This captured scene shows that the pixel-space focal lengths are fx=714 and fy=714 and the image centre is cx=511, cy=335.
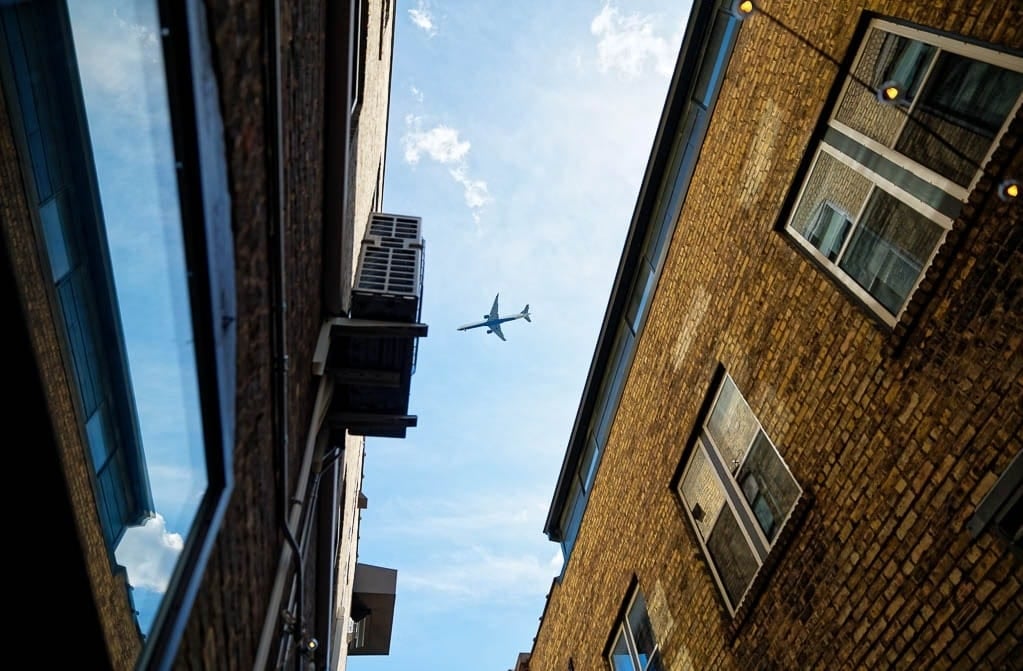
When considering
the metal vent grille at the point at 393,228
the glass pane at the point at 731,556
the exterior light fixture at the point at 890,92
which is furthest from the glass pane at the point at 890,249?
the metal vent grille at the point at 393,228

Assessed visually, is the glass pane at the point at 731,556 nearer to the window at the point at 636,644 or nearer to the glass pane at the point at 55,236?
the window at the point at 636,644

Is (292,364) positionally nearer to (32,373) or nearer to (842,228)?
(32,373)

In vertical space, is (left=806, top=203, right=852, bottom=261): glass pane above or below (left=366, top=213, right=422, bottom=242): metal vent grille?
below

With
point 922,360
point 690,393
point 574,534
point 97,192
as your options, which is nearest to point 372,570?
point 574,534

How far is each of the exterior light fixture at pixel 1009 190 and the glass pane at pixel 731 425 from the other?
10.8ft

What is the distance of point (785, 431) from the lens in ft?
21.7

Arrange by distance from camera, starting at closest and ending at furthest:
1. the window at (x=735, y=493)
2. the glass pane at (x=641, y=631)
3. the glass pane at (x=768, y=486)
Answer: the glass pane at (x=768, y=486) < the window at (x=735, y=493) < the glass pane at (x=641, y=631)

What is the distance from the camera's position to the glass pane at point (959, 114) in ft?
16.1

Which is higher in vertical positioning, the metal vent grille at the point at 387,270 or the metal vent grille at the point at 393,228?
the metal vent grille at the point at 393,228

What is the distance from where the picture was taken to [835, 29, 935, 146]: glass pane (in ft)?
19.1

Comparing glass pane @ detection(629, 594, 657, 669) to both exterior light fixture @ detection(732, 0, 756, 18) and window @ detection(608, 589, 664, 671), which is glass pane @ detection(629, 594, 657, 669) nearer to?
window @ detection(608, 589, 664, 671)

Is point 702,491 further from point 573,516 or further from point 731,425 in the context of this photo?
point 573,516

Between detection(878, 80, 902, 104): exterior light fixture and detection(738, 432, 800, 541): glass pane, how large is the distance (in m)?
3.23

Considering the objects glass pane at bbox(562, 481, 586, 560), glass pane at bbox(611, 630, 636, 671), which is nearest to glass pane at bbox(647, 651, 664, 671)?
glass pane at bbox(611, 630, 636, 671)
